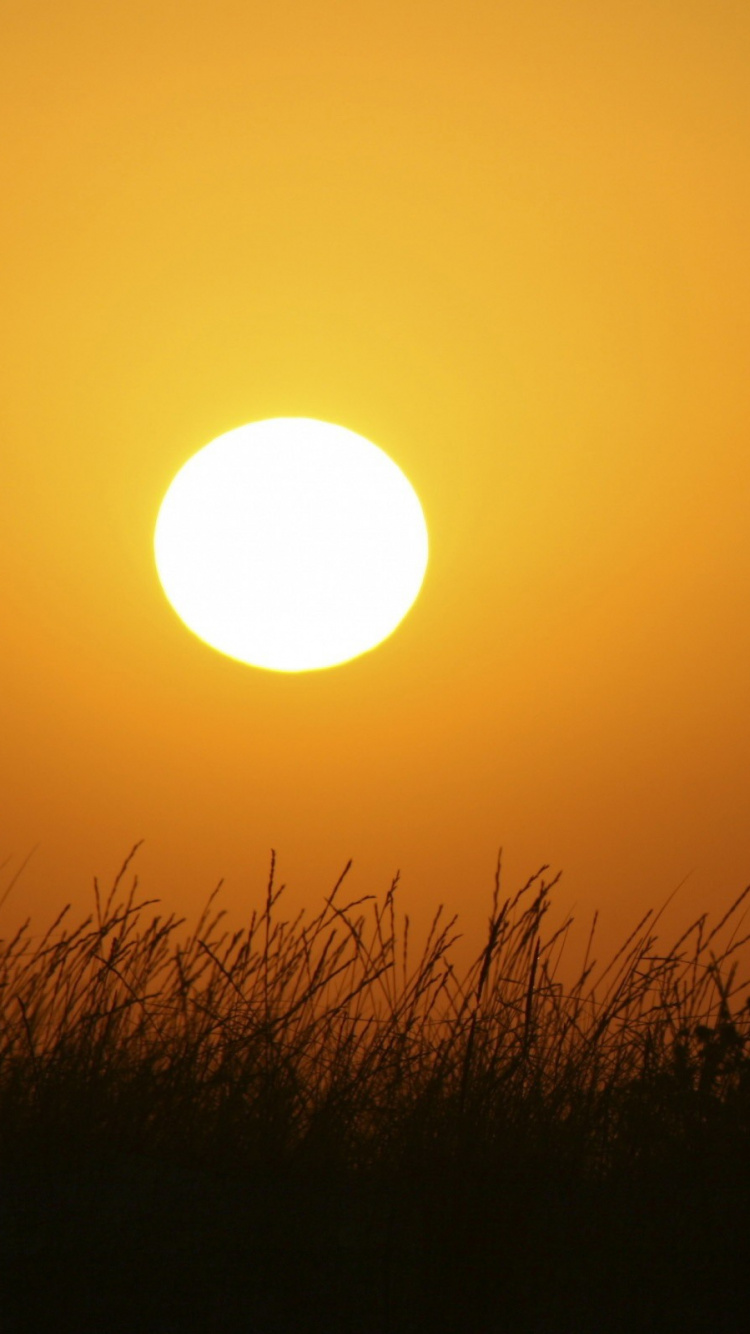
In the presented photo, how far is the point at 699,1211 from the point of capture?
262cm

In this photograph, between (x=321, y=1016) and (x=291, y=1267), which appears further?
(x=321, y=1016)

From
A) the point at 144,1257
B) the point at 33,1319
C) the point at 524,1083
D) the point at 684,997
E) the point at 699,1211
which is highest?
Answer: the point at 684,997

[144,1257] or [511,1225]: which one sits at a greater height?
[511,1225]

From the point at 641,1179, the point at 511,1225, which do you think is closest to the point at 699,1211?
the point at 641,1179

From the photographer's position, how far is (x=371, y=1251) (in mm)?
2418

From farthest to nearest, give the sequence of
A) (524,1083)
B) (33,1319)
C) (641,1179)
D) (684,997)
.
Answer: (684,997), (524,1083), (641,1179), (33,1319)

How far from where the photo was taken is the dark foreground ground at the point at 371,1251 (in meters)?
2.24

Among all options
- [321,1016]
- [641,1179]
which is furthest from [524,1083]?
[321,1016]

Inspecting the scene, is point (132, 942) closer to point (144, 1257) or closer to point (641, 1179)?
point (144, 1257)

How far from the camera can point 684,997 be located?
3279mm

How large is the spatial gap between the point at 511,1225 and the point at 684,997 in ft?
3.25

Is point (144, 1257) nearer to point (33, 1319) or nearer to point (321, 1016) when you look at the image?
point (33, 1319)

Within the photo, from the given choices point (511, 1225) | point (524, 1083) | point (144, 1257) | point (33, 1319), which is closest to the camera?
point (33, 1319)

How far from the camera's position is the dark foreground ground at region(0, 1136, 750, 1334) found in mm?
2240
